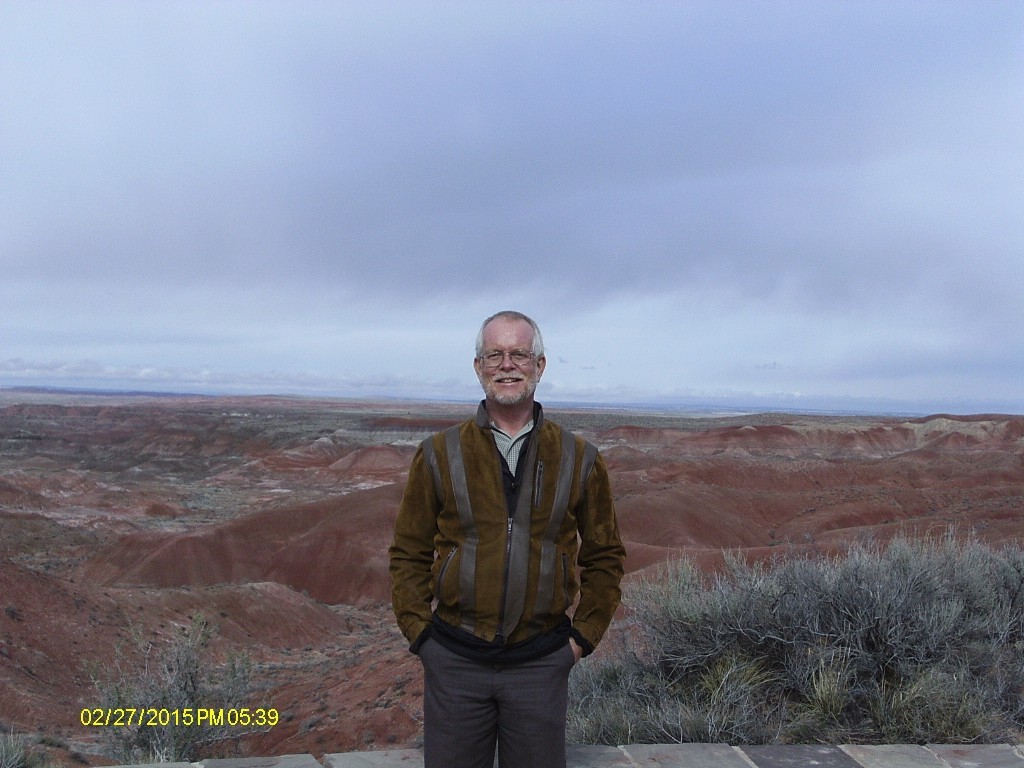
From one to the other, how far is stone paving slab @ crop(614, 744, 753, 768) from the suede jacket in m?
1.18

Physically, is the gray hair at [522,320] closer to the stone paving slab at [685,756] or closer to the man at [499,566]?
the man at [499,566]

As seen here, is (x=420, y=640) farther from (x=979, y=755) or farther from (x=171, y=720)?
(x=171, y=720)

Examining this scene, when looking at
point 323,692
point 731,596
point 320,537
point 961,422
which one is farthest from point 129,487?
point 961,422

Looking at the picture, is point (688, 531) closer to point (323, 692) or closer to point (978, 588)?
point (323, 692)

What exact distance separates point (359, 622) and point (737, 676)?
71.0 feet

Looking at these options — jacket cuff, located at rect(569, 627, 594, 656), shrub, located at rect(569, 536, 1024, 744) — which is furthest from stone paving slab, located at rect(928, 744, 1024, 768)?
jacket cuff, located at rect(569, 627, 594, 656)

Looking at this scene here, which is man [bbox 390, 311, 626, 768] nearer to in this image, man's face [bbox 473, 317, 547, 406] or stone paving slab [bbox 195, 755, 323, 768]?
man's face [bbox 473, 317, 547, 406]

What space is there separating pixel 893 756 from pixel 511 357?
2.88 m

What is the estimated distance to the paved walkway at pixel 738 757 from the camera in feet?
11.4

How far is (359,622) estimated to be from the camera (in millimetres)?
24594

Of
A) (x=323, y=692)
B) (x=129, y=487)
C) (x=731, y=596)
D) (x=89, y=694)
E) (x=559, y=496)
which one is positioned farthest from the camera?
(x=129, y=487)

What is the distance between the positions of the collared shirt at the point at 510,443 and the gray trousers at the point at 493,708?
2.31 feet

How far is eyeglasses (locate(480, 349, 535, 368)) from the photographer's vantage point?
2682 mm
